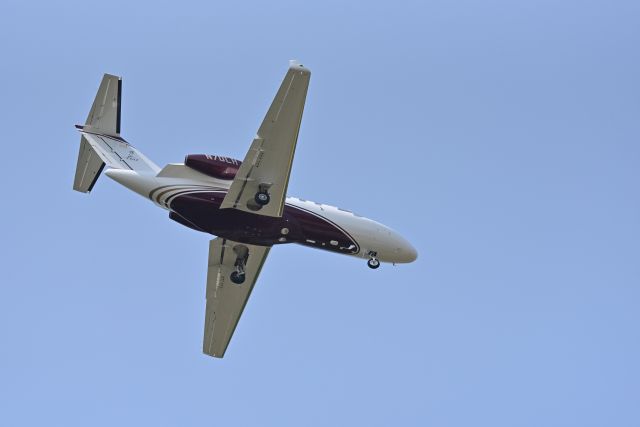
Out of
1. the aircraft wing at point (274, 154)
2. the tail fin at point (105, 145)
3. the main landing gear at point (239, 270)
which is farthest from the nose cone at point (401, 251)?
the tail fin at point (105, 145)

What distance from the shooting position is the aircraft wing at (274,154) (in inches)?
1598

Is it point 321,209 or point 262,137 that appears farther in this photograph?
point 321,209

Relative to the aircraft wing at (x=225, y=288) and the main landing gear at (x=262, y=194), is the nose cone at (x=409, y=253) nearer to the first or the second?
the aircraft wing at (x=225, y=288)

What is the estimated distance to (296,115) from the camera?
41.3 metres

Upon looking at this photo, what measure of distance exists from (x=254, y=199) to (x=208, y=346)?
11.6m

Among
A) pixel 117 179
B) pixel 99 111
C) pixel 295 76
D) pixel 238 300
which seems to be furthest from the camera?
pixel 238 300

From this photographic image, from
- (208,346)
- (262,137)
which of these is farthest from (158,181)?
(208,346)

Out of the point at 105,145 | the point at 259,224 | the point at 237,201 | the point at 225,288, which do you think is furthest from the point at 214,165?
the point at 225,288

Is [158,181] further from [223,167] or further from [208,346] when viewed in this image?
[208,346]

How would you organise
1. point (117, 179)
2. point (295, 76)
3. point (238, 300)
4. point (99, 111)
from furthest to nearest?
point (238, 300)
point (99, 111)
point (117, 179)
point (295, 76)

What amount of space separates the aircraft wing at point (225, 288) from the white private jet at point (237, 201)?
0.17ft

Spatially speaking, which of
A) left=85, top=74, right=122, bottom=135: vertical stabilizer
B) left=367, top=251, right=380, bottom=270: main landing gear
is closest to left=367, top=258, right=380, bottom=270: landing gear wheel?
left=367, top=251, right=380, bottom=270: main landing gear

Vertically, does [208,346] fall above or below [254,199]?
below

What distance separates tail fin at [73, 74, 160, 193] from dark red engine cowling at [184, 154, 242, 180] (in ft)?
6.49
